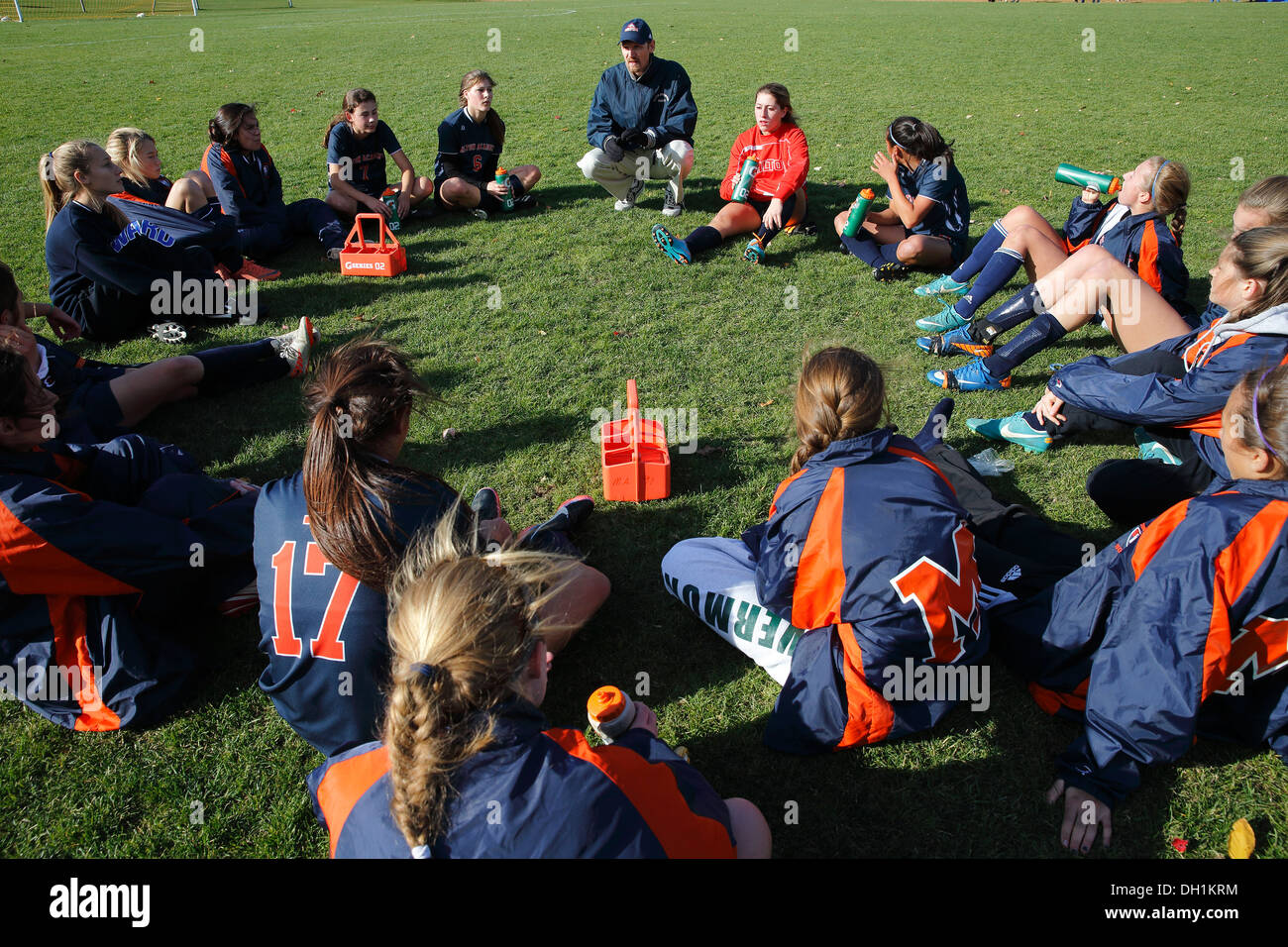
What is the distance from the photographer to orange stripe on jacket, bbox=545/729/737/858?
1.91m

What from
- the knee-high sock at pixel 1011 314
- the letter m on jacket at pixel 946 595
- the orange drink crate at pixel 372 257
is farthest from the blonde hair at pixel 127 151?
the letter m on jacket at pixel 946 595

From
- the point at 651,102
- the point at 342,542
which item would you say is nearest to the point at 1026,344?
the point at 342,542

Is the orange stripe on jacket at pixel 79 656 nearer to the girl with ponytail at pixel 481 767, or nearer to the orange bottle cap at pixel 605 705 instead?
the girl with ponytail at pixel 481 767

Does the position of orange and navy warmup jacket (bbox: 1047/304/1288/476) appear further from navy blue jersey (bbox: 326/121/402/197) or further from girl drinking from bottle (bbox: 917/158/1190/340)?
navy blue jersey (bbox: 326/121/402/197)

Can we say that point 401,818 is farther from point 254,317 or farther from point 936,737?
point 254,317

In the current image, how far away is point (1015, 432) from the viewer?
4.54 m

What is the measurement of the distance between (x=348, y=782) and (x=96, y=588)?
168cm

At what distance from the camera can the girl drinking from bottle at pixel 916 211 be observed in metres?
6.38

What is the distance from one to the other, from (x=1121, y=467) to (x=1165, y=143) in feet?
28.5

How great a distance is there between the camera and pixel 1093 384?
4090mm

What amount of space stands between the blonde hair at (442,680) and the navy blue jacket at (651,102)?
6.95 meters

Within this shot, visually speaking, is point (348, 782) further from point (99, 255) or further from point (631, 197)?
point (631, 197)

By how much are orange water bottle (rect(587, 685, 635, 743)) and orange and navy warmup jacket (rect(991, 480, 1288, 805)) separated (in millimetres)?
1549

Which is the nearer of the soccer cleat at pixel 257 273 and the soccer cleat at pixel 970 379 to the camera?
the soccer cleat at pixel 970 379
